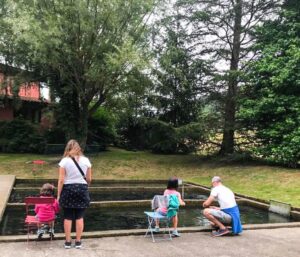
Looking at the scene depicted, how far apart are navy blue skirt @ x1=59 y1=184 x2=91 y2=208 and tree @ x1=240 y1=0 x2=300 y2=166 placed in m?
14.4

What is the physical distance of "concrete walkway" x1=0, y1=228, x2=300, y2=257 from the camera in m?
7.18

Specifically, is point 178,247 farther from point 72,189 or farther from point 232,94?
point 232,94

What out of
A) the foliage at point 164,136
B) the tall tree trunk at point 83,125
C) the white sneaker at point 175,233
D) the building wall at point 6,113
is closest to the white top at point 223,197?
the white sneaker at point 175,233

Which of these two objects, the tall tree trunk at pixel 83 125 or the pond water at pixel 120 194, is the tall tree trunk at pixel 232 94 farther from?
the tall tree trunk at pixel 83 125

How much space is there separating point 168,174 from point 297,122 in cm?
710

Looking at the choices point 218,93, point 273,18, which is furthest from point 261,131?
point 273,18

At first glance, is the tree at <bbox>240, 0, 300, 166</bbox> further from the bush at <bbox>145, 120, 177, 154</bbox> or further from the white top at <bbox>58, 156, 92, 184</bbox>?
the white top at <bbox>58, 156, 92, 184</bbox>

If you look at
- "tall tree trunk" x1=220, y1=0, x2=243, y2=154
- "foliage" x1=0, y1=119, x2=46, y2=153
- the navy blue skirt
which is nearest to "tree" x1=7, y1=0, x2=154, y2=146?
"tall tree trunk" x1=220, y1=0, x2=243, y2=154

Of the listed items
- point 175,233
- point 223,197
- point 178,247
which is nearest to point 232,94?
point 223,197

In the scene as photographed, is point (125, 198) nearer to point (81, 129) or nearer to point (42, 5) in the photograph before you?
point (81, 129)

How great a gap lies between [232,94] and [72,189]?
18.7 m

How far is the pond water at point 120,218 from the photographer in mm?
10625

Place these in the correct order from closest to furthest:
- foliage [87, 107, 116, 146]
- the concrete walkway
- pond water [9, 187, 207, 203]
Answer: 1. the concrete walkway
2. pond water [9, 187, 207, 203]
3. foliage [87, 107, 116, 146]

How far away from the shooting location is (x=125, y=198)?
15.6 metres
